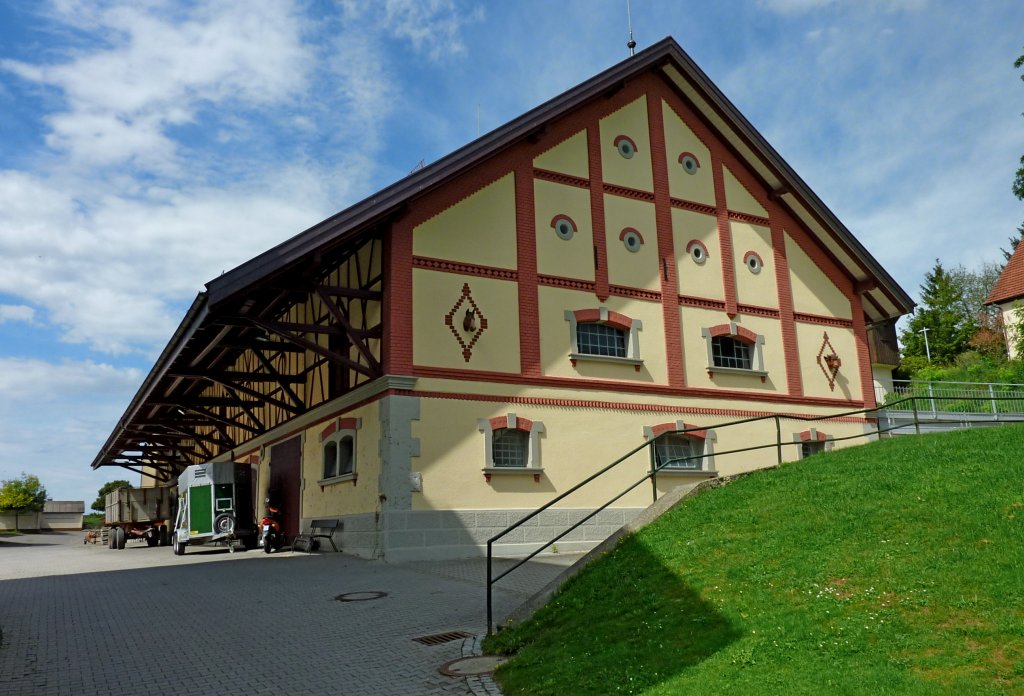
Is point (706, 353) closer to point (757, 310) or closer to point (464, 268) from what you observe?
point (757, 310)

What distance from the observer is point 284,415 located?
24.8 meters

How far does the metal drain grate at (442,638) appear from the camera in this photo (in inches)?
364

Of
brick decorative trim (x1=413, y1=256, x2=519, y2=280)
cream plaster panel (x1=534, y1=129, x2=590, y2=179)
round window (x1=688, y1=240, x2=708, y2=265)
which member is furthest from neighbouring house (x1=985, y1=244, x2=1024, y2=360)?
brick decorative trim (x1=413, y1=256, x2=519, y2=280)

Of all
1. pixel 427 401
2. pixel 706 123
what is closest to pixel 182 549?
pixel 427 401

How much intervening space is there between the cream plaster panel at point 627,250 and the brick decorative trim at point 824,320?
525cm

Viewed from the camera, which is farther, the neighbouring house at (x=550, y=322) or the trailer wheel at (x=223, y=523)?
the trailer wheel at (x=223, y=523)

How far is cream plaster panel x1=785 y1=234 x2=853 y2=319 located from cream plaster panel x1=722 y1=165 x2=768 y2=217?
1313 mm

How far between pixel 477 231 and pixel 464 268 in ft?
3.34

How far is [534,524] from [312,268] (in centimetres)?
730

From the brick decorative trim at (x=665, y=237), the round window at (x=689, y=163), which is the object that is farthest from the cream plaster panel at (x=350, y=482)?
the round window at (x=689, y=163)

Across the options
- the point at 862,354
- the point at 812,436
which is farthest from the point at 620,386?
the point at 862,354

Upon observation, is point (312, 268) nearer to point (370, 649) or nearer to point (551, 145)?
point (551, 145)

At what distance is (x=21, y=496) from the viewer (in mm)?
62094

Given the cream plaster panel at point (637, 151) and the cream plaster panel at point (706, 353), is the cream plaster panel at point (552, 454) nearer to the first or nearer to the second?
the cream plaster panel at point (706, 353)
